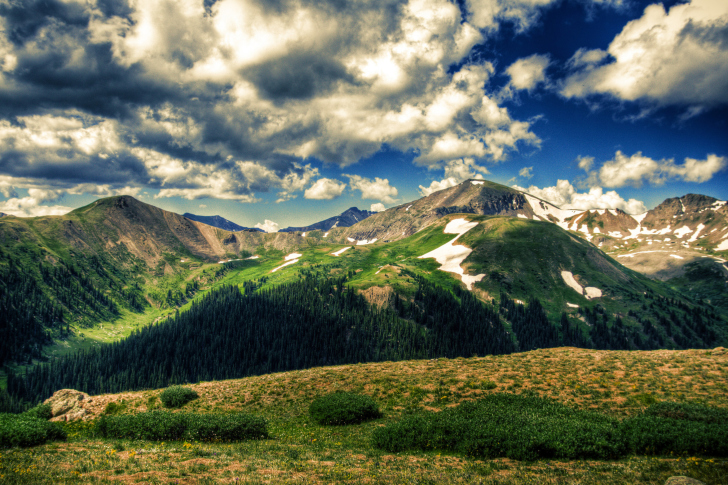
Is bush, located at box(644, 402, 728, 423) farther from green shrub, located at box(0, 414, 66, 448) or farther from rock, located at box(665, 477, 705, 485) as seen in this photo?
green shrub, located at box(0, 414, 66, 448)

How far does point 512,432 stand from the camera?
2203 centimetres

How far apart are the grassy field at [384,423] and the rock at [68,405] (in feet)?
5.02

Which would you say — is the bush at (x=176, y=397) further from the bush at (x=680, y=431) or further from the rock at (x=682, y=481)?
the rock at (x=682, y=481)

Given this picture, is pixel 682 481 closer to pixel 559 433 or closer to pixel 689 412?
pixel 559 433

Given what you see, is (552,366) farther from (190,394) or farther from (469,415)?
(190,394)

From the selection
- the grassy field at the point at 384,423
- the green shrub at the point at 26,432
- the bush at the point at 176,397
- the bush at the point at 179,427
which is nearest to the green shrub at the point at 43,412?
the grassy field at the point at 384,423

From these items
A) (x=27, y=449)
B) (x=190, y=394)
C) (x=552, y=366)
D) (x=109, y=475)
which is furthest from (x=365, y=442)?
(x=552, y=366)

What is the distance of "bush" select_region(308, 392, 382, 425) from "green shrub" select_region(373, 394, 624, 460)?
6.15 meters

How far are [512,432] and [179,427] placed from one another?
88.7 ft

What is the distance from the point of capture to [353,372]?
46531 mm

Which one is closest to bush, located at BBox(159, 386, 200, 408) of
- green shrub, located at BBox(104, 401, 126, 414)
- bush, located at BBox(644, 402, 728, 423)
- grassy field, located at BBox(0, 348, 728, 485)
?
grassy field, located at BBox(0, 348, 728, 485)

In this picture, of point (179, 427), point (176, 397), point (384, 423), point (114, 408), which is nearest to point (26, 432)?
point (179, 427)

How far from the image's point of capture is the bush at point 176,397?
125 ft

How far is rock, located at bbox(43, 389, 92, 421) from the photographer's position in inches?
1295
